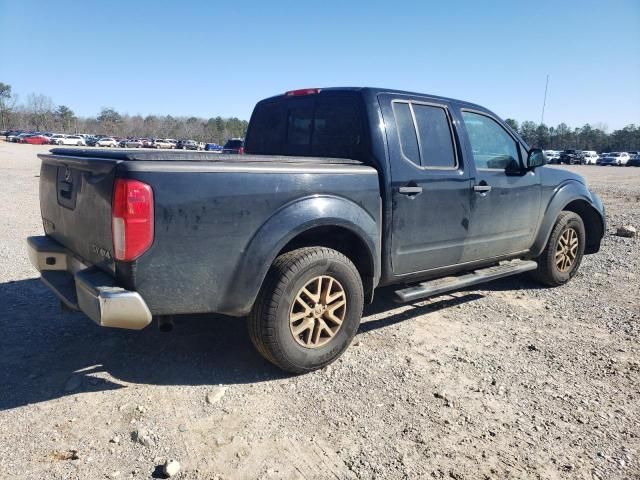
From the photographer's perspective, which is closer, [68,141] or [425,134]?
[425,134]

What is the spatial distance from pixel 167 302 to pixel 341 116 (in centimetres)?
207

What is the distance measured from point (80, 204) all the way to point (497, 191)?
3.53 metres

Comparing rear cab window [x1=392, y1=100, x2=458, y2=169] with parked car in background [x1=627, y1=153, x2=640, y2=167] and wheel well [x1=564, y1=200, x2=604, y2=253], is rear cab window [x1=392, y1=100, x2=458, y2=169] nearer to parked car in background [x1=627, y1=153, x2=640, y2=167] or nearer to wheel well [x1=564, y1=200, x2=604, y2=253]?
wheel well [x1=564, y1=200, x2=604, y2=253]

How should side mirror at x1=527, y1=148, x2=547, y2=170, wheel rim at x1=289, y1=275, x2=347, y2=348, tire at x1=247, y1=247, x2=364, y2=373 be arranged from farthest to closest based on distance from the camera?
side mirror at x1=527, y1=148, x2=547, y2=170 < wheel rim at x1=289, y1=275, x2=347, y2=348 < tire at x1=247, y1=247, x2=364, y2=373

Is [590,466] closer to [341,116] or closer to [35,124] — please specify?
[341,116]

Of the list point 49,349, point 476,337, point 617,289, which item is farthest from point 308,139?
point 617,289

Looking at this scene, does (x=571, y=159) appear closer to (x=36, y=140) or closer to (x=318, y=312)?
(x=318, y=312)

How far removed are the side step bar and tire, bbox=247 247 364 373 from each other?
1.65 ft

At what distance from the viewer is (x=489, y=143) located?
477 centimetres

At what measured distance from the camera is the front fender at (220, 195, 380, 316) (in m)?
3.04

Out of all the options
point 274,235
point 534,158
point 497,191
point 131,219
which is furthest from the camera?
point 534,158

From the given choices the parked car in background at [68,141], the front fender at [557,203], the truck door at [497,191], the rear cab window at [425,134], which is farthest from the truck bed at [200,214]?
the parked car in background at [68,141]

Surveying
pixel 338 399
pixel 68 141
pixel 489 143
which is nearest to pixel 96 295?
pixel 338 399

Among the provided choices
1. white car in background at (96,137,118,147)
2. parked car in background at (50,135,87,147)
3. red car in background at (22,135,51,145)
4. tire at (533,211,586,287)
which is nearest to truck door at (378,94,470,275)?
tire at (533,211,586,287)
